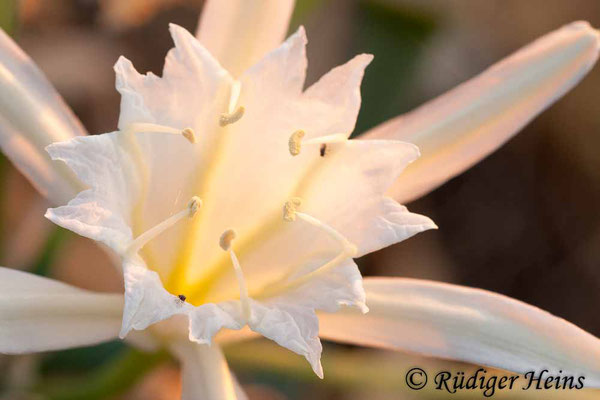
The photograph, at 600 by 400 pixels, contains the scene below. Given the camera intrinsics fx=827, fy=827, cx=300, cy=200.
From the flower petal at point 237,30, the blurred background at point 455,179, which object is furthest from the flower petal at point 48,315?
the blurred background at point 455,179

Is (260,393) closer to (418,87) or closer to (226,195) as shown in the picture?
(418,87)

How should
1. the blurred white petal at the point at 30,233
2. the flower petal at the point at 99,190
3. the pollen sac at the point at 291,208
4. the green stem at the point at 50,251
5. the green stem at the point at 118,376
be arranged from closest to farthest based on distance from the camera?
the flower petal at the point at 99,190, the pollen sac at the point at 291,208, the green stem at the point at 118,376, the green stem at the point at 50,251, the blurred white petal at the point at 30,233

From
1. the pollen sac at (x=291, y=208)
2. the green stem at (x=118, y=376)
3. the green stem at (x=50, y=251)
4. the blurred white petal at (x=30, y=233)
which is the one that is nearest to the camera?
the pollen sac at (x=291, y=208)

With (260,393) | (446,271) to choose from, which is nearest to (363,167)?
(260,393)

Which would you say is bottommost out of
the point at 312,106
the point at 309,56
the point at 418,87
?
the point at 312,106

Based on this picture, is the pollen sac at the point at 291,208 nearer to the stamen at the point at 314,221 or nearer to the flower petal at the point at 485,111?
the stamen at the point at 314,221

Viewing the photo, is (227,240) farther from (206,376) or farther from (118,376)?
(118,376)
